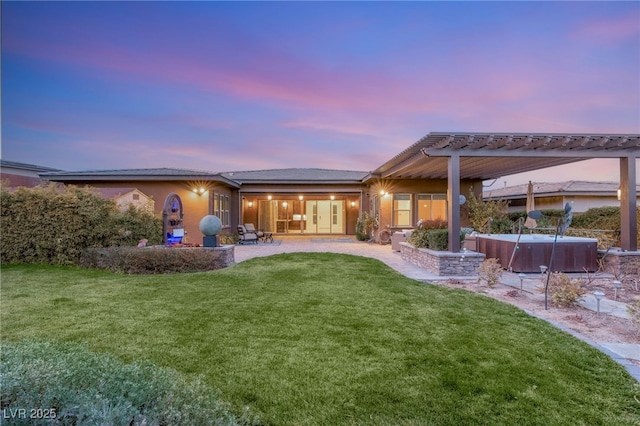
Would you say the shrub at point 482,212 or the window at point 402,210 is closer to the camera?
the shrub at point 482,212

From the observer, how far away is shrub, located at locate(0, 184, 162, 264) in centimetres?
892

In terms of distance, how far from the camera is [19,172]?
1775cm

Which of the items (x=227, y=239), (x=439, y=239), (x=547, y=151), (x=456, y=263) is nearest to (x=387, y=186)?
(x=439, y=239)

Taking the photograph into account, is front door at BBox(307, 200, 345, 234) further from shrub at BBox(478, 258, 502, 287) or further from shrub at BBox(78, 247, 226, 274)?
shrub at BBox(478, 258, 502, 287)

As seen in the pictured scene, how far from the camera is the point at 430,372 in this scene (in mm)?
3049

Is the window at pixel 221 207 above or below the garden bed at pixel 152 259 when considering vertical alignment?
A: above

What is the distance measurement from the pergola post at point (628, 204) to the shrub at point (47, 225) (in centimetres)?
1357

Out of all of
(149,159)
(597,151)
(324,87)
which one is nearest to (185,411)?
(597,151)

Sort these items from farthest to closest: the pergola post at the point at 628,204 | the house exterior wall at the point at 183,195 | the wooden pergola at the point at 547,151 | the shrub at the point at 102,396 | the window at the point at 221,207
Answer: the window at the point at 221,207
the house exterior wall at the point at 183,195
the pergola post at the point at 628,204
the wooden pergola at the point at 547,151
the shrub at the point at 102,396

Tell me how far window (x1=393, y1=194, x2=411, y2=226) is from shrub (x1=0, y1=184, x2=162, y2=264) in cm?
1158

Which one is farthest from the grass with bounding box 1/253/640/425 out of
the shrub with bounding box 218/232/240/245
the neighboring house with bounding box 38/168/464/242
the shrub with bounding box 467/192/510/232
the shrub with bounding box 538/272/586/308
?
the shrub with bounding box 467/192/510/232

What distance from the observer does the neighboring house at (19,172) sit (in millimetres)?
16812

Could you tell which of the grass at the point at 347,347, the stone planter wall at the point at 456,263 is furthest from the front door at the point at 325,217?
the grass at the point at 347,347

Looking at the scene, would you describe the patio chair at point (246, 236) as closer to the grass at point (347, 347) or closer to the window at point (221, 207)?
the window at point (221, 207)
